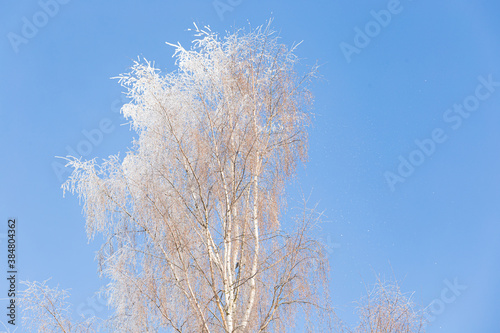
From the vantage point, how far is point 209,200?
6.39 meters

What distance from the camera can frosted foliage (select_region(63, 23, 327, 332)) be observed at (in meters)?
6.10

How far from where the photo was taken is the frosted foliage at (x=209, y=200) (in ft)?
20.0

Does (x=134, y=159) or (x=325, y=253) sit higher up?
(x=134, y=159)

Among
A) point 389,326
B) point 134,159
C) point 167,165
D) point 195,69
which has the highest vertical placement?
point 195,69

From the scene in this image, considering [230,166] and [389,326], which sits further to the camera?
[230,166]

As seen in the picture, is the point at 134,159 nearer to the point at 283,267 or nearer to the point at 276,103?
the point at 276,103

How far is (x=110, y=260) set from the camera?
6980 mm

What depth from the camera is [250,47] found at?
22.9 feet

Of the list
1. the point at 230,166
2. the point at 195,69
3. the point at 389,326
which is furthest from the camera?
the point at 195,69

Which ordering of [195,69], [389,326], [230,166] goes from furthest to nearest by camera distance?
[195,69], [230,166], [389,326]

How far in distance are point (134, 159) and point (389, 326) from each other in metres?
3.22

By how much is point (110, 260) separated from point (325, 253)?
2202 millimetres

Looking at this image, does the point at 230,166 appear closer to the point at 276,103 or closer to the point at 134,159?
the point at 276,103

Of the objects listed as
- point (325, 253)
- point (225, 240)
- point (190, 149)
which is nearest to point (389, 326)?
point (325, 253)
